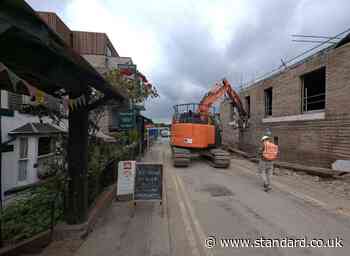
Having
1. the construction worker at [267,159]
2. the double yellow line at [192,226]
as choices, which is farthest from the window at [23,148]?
the construction worker at [267,159]

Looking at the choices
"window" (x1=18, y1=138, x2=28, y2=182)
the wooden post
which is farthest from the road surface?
"window" (x1=18, y1=138, x2=28, y2=182)

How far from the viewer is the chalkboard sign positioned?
5.42m

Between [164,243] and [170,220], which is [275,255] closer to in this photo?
[164,243]

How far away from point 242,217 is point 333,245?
1689mm

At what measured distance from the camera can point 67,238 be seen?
154 inches

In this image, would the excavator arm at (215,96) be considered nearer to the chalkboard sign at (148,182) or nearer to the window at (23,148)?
the chalkboard sign at (148,182)

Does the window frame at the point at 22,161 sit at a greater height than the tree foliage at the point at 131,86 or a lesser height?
lesser

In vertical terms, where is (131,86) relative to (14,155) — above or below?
above

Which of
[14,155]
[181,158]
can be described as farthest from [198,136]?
[14,155]

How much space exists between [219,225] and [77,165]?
122 inches

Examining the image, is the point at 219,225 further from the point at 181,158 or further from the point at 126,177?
the point at 181,158

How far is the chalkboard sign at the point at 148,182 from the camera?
17.8ft

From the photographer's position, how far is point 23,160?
892cm

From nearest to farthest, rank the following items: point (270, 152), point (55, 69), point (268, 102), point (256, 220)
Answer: point (55, 69) → point (256, 220) → point (270, 152) → point (268, 102)
